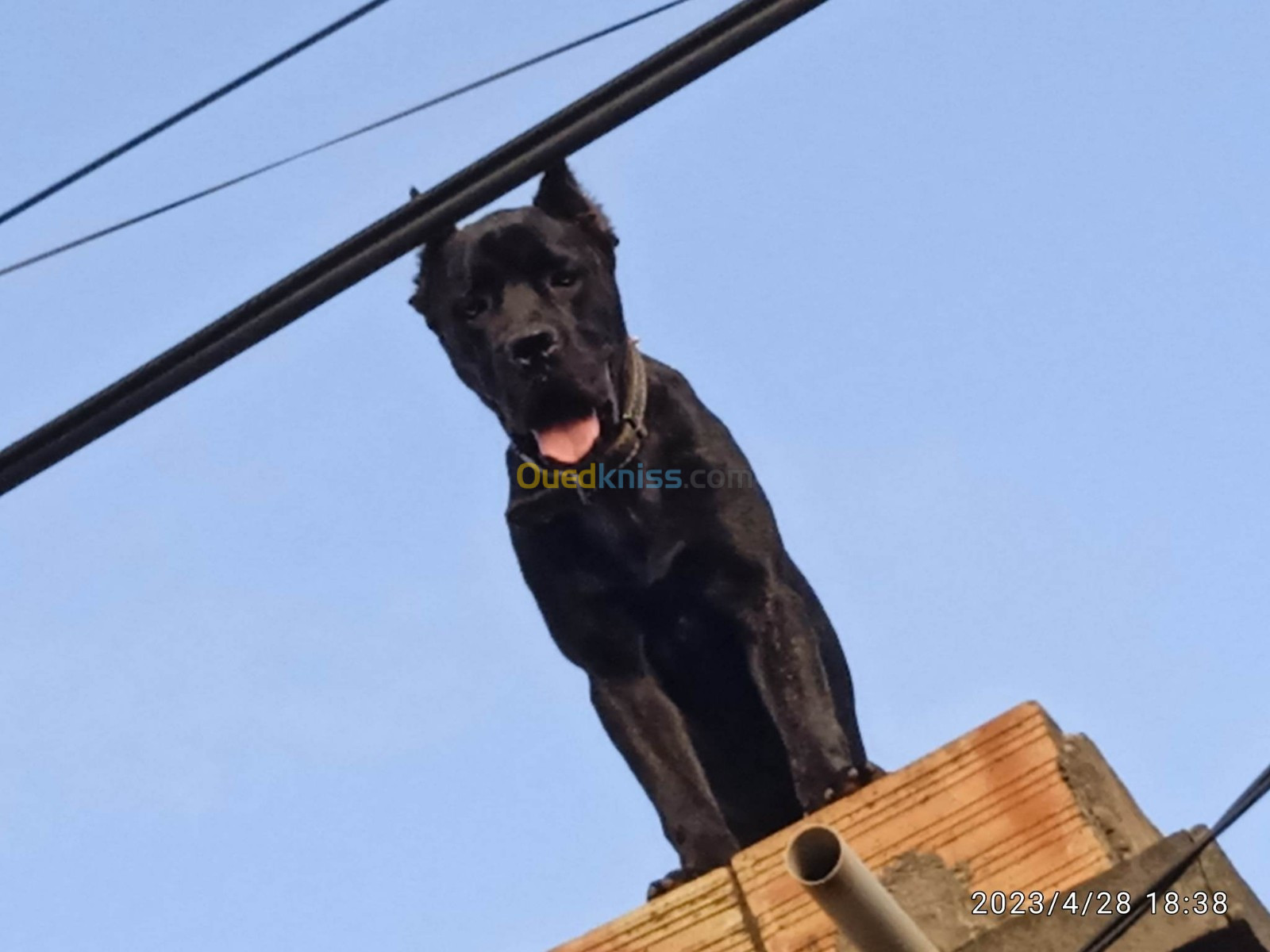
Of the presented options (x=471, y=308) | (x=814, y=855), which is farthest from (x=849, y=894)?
(x=471, y=308)

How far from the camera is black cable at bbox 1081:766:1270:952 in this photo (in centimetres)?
→ 395

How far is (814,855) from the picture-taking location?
4152 millimetres

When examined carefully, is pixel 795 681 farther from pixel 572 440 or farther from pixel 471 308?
pixel 471 308

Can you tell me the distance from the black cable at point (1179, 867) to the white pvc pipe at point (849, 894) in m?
0.30

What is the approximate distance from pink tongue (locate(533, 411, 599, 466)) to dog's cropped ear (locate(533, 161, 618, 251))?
0.75m

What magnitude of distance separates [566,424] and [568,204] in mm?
822

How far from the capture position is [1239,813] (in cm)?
398

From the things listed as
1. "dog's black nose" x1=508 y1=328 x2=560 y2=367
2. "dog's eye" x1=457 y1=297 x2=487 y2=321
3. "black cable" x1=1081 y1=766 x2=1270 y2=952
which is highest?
"dog's eye" x1=457 y1=297 x2=487 y2=321

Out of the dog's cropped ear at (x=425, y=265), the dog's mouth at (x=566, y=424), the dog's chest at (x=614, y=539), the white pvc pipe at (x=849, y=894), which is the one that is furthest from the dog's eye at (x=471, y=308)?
the white pvc pipe at (x=849, y=894)

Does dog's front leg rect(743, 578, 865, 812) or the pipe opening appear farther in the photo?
dog's front leg rect(743, 578, 865, 812)

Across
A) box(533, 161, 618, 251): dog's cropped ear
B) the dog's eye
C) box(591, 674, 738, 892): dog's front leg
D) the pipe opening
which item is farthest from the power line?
box(533, 161, 618, 251): dog's cropped ear

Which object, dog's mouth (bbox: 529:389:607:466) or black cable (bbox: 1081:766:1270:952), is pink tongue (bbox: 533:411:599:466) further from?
black cable (bbox: 1081:766:1270:952)

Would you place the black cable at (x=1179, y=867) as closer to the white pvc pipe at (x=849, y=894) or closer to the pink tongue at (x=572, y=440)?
the white pvc pipe at (x=849, y=894)

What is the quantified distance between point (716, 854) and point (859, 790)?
55cm
